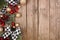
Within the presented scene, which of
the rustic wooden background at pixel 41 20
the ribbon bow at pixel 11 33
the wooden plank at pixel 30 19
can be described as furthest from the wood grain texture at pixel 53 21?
the ribbon bow at pixel 11 33

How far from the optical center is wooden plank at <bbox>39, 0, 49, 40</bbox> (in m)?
1.75

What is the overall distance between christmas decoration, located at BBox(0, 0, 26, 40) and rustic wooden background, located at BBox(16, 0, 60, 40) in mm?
72

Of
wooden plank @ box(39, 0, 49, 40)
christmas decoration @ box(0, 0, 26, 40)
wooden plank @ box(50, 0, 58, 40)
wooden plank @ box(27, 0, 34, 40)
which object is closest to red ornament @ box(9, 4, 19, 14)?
christmas decoration @ box(0, 0, 26, 40)

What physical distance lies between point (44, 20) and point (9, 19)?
36 cm

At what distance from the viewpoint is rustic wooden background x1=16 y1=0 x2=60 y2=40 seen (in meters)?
1.74

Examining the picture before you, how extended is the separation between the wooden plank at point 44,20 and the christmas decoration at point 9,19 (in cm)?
21

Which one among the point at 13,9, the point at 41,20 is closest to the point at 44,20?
the point at 41,20

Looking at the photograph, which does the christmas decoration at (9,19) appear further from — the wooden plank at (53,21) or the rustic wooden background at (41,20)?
the wooden plank at (53,21)

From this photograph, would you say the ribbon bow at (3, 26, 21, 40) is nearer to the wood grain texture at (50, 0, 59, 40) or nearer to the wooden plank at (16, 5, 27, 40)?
the wooden plank at (16, 5, 27, 40)

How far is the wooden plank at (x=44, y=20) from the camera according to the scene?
175 centimetres

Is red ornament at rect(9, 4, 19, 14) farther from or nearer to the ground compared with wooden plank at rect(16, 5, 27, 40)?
farther from the ground

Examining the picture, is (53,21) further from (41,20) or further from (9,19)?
(9,19)

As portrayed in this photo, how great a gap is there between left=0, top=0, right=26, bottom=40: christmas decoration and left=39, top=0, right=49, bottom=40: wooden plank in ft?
0.69

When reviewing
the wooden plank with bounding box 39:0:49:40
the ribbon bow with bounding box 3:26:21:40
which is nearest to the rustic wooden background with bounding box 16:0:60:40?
the wooden plank with bounding box 39:0:49:40
